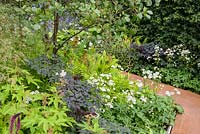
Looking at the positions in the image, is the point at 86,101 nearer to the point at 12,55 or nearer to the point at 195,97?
the point at 12,55

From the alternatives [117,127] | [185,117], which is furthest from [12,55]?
[185,117]

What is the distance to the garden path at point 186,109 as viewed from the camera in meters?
4.75

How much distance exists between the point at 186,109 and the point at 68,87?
2.17m

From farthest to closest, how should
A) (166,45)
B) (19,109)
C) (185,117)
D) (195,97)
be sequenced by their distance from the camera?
(166,45) → (195,97) → (185,117) → (19,109)

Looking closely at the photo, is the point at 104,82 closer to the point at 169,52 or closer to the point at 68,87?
the point at 68,87

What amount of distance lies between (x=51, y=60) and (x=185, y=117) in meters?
A: 1.93

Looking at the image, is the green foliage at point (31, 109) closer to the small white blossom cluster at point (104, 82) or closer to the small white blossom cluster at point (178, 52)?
the small white blossom cluster at point (104, 82)

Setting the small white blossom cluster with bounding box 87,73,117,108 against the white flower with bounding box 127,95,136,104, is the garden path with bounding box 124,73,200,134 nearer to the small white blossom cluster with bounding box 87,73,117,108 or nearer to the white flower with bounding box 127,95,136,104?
the white flower with bounding box 127,95,136,104

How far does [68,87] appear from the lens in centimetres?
356

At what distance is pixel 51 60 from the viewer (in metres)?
3.97

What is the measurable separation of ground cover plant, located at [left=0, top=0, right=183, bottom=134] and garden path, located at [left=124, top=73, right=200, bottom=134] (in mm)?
132

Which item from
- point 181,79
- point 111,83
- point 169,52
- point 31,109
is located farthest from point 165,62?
point 31,109

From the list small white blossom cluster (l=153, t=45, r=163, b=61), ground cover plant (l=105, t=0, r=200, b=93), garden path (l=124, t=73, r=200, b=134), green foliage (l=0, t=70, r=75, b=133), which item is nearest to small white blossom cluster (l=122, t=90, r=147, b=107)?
garden path (l=124, t=73, r=200, b=134)

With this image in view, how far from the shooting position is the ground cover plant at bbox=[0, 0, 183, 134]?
325cm
